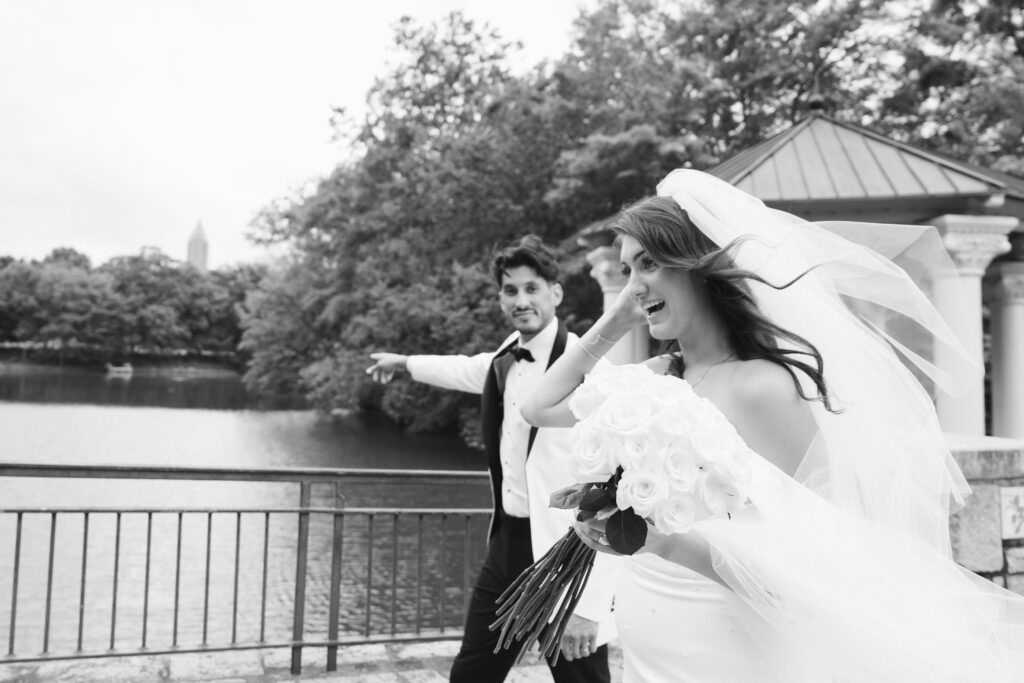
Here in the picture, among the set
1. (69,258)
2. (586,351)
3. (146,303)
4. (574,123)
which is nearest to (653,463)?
(586,351)

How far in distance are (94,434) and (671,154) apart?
19234 mm

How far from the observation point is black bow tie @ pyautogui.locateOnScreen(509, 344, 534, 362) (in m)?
2.98


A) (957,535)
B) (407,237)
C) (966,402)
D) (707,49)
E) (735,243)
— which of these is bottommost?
(957,535)

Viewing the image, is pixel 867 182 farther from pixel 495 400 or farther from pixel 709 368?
pixel 709 368

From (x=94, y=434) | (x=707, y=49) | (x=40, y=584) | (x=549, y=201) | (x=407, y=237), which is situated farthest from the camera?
(x=94, y=434)

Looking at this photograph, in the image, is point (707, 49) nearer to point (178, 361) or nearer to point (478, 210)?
point (478, 210)

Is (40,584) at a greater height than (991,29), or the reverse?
(991,29)

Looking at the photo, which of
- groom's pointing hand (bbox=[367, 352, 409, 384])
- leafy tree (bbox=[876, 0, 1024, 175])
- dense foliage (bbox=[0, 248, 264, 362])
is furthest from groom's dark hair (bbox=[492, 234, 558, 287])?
dense foliage (bbox=[0, 248, 264, 362])

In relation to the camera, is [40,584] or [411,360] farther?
[40,584]

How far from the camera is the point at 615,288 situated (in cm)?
838

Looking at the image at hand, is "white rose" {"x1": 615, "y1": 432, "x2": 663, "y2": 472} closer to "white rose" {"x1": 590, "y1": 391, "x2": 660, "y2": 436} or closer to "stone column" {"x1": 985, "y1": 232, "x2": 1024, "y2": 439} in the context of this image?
"white rose" {"x1": 590, "y1": 391, "x2": 660, "y2": 436}

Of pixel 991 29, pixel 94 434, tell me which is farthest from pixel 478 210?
pixel 94 434

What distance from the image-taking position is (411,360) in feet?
11.7

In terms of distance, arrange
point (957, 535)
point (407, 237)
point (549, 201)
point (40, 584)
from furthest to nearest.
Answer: point (407, 237), point (549, 201), point (40, 584), point (957, 535)
